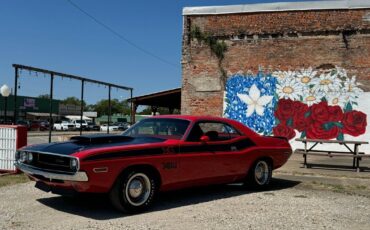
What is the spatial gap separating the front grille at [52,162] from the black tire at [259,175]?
12.0 feet

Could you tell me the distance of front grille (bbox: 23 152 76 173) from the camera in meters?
6.16

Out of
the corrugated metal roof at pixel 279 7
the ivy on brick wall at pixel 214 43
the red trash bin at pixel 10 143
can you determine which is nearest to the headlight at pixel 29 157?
the red trash bin at pixel 10 143

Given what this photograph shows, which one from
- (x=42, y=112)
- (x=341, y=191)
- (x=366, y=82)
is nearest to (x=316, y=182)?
(x=341, y=191)

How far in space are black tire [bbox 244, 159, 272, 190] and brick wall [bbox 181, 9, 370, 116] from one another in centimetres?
Answer: 885

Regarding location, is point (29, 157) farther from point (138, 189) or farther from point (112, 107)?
point (112, 107)

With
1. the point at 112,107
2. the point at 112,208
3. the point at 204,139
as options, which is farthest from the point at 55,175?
the point at 112,107

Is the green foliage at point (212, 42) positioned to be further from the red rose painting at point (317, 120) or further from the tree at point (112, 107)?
the tree at point (112, 107)

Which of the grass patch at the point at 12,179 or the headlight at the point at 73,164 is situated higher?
the headlight at the point at 73,164

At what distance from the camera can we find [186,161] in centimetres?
716

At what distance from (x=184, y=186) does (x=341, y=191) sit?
339 centimetres

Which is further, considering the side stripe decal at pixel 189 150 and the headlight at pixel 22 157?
the headlight at pixel 22 157

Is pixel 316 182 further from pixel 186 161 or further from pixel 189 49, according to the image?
pixel 189 49

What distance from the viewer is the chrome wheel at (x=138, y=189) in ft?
21.1

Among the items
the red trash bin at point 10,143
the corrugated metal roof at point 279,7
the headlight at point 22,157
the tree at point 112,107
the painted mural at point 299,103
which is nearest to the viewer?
the headlight at point 22,157
